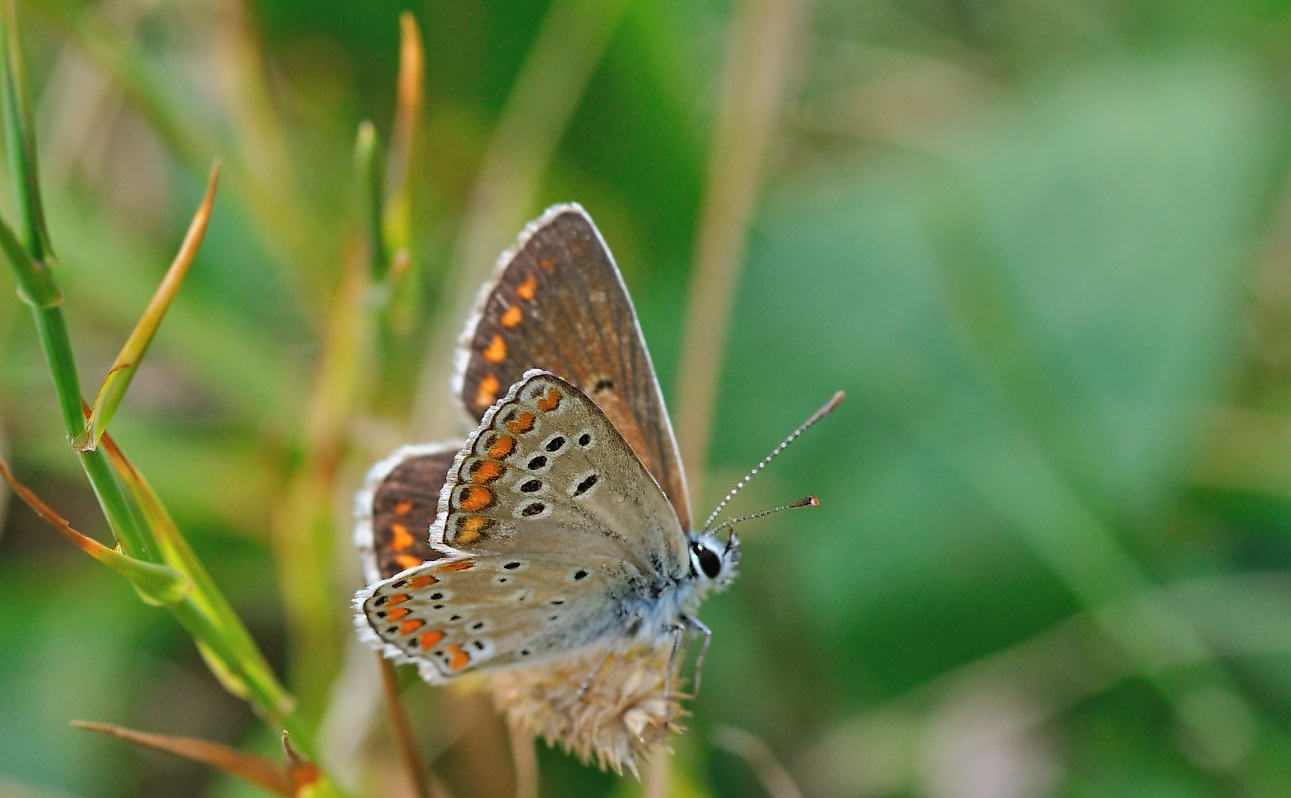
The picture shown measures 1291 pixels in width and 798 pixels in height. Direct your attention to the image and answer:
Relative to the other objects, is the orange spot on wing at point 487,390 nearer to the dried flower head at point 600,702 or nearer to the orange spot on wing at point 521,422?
the orange spot on wing at point 521,422

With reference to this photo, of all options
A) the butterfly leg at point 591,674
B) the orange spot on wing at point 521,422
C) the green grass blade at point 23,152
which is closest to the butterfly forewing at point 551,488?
the orange spot on wing at point 521,422

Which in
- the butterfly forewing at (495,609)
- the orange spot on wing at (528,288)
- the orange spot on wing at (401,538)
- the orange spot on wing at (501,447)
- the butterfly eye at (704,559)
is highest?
the orange spot on wing at (528,288)

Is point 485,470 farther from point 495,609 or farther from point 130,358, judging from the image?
point 130,358

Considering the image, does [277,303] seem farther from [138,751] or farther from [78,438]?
[78,438]

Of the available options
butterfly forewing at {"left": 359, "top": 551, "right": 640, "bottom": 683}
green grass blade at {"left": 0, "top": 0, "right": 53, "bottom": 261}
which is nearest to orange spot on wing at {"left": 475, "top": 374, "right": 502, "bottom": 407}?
butterfly forewing at {"left": 359, "top": 551, "right": 640, "bottom": 683}

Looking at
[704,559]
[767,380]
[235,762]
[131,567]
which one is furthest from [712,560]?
[767,380]

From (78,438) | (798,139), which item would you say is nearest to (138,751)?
(78,438)

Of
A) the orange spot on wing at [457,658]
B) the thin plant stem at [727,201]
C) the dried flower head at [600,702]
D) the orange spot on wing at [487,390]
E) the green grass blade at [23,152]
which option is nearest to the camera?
the green grass blade at [23,152]

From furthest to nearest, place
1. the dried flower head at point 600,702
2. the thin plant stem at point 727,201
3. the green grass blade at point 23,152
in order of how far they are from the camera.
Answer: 1. the thin plant stem at point 727,201
2. the dried flower head at point 600,702
3. the green grass blade at point 23,152

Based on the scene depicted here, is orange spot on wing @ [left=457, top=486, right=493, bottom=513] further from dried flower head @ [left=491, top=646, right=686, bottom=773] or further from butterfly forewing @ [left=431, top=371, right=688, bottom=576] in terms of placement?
dried flower head @ [left=491, top=646, right=686, bottom=773]
